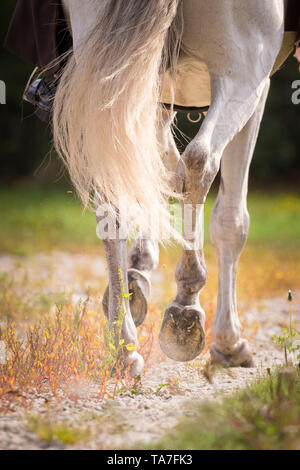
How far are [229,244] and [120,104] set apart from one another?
117 centimetres

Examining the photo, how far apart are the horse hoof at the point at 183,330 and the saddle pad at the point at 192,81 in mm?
885

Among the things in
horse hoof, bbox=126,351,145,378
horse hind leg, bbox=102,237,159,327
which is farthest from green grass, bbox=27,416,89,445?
horse hind leg, bbox=102,237,159,327

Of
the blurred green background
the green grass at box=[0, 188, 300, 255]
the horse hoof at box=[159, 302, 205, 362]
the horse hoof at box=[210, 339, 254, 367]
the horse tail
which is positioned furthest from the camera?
the blurred green background

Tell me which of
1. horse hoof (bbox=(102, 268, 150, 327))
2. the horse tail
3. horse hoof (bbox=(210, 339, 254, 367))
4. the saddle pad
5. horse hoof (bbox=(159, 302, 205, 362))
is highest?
the saddle pad

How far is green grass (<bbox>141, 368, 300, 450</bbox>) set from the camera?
183 cm

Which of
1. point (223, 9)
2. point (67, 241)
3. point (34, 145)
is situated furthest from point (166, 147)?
point (34, 145)

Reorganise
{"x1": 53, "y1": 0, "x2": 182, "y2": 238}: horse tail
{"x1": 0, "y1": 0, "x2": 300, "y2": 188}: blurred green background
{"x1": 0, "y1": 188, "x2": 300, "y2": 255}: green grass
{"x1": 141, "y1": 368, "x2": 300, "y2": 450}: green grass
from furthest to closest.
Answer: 1. {"x1": 0, "y1": 0, "x2": 300, "y2": 188}: blurred green background
2. {"x1": 0, "y1": 188, "x2": 300, "y2": 255}: green grass
3. {"x1": 53, "y1": 0, "x2": 182, "y2": 238}: horse tail
4. {"x1": 141, "y1": 368, "x2": 300, "y2": 450}: green grass

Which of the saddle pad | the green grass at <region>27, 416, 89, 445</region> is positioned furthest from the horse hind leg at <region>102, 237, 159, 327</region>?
the green grass at <region>27, 416, 89, 445</region>

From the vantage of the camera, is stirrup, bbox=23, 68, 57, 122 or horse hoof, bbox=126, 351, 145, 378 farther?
stirrup, bbox=23, 68, 57, 122

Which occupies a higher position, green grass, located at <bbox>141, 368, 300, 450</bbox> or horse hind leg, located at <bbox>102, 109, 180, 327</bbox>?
horse hind leg, located at <bbox>102, 109, 180, 327</bbox>

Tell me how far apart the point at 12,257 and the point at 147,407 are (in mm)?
4409

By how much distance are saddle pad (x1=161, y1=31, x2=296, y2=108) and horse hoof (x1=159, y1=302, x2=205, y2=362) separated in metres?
0.89

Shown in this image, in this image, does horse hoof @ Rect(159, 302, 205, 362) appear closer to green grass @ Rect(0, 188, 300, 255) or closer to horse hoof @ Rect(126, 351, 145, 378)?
horse hoof @ Rect(126, 351, 145, 378)

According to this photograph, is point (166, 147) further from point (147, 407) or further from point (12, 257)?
point (12, 257)
